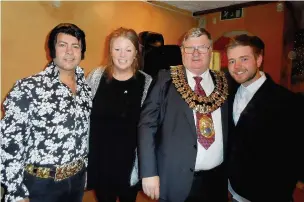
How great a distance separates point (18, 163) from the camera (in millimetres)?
1489

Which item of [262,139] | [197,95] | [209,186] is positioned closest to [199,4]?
[197,95]

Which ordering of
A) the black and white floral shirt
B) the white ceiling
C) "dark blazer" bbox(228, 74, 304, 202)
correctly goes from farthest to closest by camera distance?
the white ceiling → "dark blazer" bbox(228, 74, 304, 202) → the black and white floral shirt

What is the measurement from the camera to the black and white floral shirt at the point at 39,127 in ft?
4.82

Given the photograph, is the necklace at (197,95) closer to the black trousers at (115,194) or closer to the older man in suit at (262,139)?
the older man in suit at (262,139)

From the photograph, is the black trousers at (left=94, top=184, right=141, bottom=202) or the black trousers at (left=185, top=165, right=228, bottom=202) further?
the black trousers at (left=94, top=184, right=141, bottom=202)

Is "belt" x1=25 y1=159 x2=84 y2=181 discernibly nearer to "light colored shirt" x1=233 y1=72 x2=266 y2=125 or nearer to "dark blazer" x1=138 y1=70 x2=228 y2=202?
"dark blazer" x1=138 y1=70 x2=228 y2=202

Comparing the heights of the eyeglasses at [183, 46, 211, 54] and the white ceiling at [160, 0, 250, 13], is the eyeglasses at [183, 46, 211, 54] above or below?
below

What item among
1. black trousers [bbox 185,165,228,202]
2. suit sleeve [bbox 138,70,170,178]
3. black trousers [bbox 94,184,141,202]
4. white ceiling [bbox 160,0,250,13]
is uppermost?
white ceiling [bbox 160,0,250,13]

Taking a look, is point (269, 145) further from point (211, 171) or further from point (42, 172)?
point (42, 172)

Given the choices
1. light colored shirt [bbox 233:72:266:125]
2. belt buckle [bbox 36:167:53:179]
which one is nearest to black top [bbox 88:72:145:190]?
belt buckle [bbox 36:167:53:179]

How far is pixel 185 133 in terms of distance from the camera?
1.72 meters

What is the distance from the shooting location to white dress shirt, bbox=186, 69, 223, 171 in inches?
69.6

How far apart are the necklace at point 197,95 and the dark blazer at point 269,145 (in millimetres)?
194

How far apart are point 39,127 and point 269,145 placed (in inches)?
55.9
